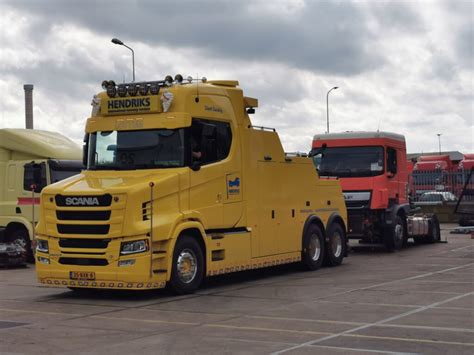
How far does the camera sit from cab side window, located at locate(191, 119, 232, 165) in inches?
552

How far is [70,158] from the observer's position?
2156 centimetres

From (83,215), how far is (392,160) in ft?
39.3

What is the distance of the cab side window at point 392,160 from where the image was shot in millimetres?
22453

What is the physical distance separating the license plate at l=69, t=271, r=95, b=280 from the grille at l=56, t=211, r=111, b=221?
0.89 meters

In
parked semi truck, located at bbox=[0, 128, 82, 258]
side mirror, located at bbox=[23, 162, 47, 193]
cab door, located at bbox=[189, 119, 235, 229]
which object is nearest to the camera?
cab door, located at bbox=[189, 119, 235, 229]

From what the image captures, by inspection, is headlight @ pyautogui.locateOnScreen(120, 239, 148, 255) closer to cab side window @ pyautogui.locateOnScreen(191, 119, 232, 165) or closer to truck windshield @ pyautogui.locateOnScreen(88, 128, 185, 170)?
truck windshield @ pyautogui.locateOnScreen(88, 128, 185, 170)

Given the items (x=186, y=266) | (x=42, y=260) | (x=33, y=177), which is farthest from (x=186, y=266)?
(x=33, y=177)

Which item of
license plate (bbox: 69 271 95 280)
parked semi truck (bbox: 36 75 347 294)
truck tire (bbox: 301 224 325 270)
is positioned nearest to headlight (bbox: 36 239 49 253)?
parked semi truck (bbox: 36 75 347 294)

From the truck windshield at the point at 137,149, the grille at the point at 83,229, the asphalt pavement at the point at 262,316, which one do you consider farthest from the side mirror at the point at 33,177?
the grille at the point at 83,229

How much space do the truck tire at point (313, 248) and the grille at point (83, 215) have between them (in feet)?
19.5

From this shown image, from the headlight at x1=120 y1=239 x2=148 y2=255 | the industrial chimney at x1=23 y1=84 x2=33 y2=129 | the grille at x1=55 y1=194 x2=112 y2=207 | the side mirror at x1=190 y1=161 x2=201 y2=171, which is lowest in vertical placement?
the headlight at x1=120 y1=239 x2=148 y2=255

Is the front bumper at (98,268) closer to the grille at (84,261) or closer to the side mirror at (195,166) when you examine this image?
the grille at (84,261)

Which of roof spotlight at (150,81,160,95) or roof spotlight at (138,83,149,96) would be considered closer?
roof spotlight at (150,81,160,95)

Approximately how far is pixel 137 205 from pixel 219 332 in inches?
137
